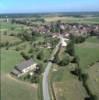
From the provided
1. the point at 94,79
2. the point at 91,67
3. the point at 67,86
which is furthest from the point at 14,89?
the point at 91,67

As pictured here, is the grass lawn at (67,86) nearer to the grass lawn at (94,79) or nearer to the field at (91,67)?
the grass lawn at (94,79)

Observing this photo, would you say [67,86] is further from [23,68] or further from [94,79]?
[23,68]

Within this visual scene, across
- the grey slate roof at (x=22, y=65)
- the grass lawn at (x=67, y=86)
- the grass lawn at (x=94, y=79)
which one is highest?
the grey slate roof at (x=22, y=65)

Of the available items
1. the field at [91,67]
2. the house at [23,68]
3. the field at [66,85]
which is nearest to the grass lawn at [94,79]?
the field at [91,67]

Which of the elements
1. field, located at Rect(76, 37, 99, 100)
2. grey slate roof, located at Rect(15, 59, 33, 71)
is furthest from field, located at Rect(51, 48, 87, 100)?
grey slate roof, located at Rect(15, 59, 33, 71)

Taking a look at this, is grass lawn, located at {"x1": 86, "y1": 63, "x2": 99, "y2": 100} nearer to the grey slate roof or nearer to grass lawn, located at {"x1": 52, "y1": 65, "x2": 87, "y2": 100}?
grass lawn, located at {"x1": 52, "y1": 65, "x2": 87, "y2": 100}

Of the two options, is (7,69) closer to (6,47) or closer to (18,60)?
(18,60)

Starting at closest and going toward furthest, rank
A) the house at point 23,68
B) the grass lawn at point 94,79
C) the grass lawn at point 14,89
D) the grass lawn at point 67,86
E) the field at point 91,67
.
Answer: the grass lawn at point 14,89 < the grass lawn at point 67,86 < the grass lawn at point 94,79 < the field at point 91,67 < the house at point 23,68

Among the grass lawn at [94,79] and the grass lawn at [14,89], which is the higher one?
the grass lawn at [94,79]
